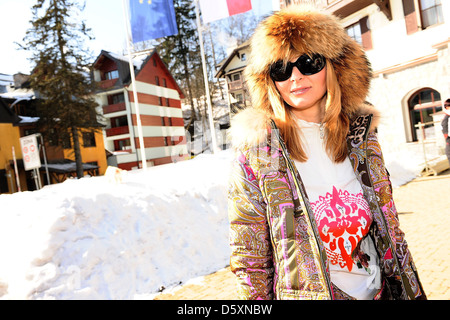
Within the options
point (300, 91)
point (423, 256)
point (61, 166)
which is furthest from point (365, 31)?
point (61, 166)

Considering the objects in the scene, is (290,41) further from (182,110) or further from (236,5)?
(182,110)

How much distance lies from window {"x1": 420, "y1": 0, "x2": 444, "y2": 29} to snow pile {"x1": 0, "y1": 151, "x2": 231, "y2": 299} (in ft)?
44.4

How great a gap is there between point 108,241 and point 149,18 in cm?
920

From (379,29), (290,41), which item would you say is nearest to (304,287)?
(290,41)

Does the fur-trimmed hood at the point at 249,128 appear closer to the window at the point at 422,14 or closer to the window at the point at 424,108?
the window at the point at 424,108

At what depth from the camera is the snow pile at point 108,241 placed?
459cm

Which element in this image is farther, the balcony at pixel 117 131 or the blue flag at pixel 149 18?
the balcony at pixel 117 131

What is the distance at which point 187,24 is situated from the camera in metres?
28.8

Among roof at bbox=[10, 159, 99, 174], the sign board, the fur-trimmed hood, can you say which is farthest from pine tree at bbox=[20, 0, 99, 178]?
the fur-trimmed hood

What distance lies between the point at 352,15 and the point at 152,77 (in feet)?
92.5

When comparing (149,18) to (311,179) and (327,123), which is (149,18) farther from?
(311,179)

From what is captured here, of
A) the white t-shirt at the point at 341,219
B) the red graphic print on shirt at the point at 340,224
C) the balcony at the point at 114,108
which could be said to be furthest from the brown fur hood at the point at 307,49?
the balcony at the point at 114,108

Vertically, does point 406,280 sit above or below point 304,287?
below

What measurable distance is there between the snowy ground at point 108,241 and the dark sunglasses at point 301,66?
4207mm
